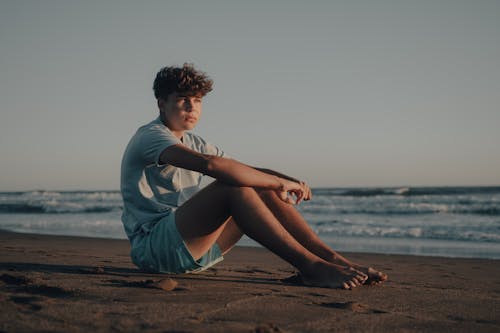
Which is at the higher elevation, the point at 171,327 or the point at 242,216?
the point at 242,216

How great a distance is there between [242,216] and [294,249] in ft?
1.28

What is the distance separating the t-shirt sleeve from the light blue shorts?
0.38 meters

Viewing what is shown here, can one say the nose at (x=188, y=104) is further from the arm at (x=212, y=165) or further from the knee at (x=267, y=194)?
the knee at (x=267, y=194)

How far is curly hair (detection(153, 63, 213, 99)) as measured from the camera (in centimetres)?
327

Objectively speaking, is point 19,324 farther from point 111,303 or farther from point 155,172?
point 155,172

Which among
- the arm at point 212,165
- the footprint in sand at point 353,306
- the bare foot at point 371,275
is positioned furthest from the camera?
the bare foot at point 371,275

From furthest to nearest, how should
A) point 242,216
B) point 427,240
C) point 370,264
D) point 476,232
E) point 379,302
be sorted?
point 476,232 < point 427,240 < point 370,264 < point 242,216 < point 379,302

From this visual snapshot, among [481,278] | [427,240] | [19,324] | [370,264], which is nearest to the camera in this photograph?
[19,324]

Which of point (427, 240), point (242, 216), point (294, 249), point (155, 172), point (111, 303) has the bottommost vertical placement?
point (427, 240)

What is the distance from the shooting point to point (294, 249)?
10.2 feet

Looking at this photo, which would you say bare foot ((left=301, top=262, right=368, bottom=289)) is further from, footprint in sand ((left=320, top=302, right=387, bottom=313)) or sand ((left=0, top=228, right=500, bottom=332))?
footprint in sand ((left=320, top=302, right=387, bottom=313))

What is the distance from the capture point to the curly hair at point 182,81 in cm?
327

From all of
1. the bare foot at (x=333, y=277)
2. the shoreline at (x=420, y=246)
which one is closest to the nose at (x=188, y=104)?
the bare foot at (x=333, y=277)

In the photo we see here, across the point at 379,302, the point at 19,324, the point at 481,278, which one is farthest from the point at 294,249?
the point at 481,278
